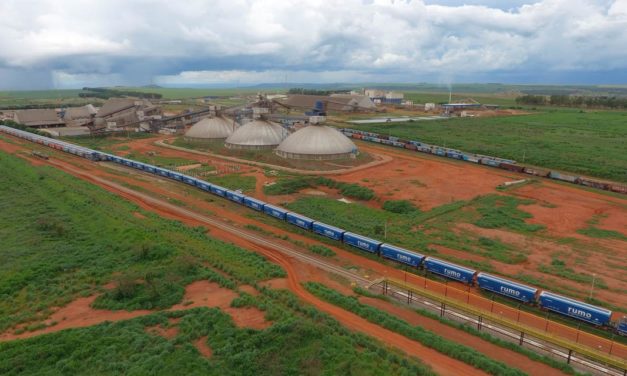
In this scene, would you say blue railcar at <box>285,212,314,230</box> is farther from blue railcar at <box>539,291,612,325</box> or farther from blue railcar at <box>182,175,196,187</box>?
blue railcar at <box>182,175,196,187</box>

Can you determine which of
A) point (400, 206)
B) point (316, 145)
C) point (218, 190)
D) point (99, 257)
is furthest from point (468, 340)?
point (316, 145)

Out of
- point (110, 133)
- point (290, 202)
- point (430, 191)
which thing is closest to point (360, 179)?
point (430, 191)

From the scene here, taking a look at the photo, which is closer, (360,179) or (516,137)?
(360,179)

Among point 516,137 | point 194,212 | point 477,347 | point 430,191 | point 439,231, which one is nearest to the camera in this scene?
point 477,347

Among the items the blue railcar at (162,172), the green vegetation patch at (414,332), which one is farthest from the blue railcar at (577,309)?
the blue railcar at (162,172)

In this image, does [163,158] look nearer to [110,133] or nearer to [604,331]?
[110,133]

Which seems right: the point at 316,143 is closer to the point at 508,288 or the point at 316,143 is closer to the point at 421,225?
the point at 421,225
